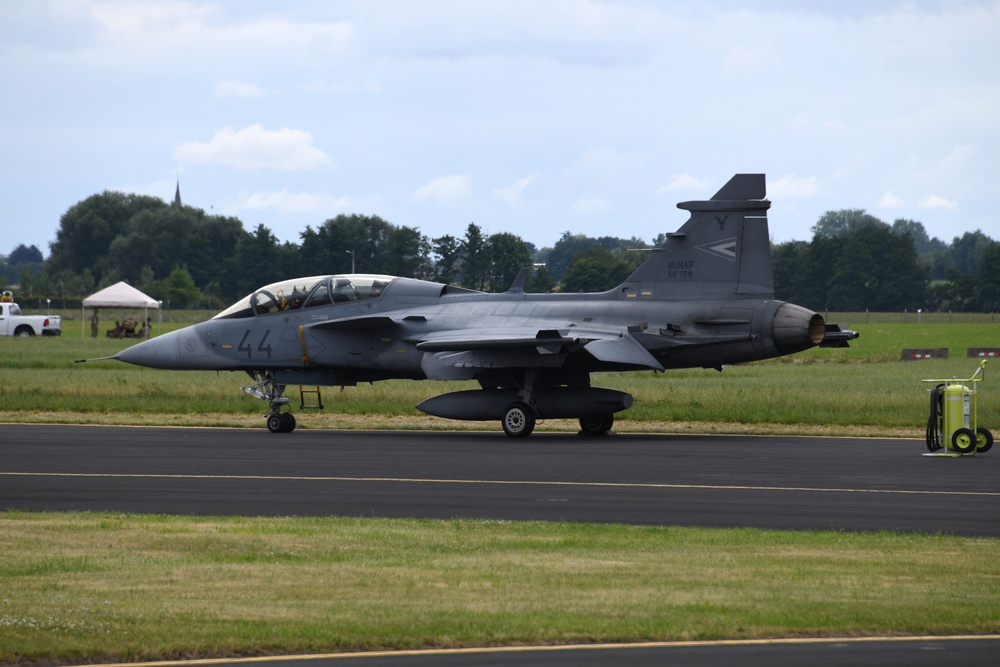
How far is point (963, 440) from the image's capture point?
20016 millimetres

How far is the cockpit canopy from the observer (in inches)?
1032

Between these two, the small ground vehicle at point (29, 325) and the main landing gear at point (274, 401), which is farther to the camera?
the small ground vehicle at point (29, 325)

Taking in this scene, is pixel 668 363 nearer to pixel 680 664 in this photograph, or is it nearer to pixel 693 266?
pixel 693 266

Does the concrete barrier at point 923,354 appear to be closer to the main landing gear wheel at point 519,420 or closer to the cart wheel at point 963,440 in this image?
the main landing gear wheel at point 519,420

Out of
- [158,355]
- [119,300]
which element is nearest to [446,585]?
[158,355]

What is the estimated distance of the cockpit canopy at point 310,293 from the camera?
2620 centimetres

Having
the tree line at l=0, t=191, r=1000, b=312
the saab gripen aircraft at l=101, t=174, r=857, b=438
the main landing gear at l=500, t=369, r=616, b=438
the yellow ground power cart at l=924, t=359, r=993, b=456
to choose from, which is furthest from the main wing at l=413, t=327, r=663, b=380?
the tree line at l=0, t=191, r=1000, b=312

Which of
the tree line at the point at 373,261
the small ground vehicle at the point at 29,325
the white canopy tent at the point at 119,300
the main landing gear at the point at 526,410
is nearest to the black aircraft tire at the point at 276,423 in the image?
the main landing gear at the point at 526,410

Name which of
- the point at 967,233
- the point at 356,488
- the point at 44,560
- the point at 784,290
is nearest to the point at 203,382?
the point at 356,488

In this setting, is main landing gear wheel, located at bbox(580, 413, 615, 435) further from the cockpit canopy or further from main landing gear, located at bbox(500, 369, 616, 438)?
the cockpit canopy

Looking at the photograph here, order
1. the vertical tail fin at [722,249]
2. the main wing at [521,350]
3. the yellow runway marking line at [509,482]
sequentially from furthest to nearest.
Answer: the vertical tail fin at [722,249] → the main wing at [521,350] → the yellow runway marking line at [509,482]

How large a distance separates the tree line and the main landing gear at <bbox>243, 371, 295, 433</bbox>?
2969 cm

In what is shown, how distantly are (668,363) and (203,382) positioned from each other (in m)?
18.5

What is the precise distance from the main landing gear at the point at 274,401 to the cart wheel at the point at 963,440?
12.4 meters
